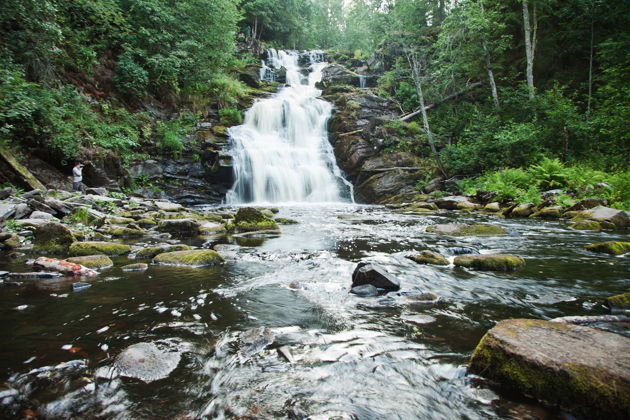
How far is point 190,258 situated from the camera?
514 cm

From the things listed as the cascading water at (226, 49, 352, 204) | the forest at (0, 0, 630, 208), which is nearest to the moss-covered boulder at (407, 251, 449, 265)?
the forest at (0, 0, 630, 208)

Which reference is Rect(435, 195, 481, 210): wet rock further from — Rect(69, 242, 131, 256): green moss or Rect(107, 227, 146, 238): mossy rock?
Rect(69, 242, 131, 256): green moss

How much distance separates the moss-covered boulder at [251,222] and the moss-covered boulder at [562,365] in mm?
7235

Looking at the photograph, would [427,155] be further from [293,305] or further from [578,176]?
[293,305]

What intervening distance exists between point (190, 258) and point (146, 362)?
3.04 meters

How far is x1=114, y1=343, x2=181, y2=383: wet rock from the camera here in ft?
6.89

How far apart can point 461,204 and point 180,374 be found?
1329 centimetres

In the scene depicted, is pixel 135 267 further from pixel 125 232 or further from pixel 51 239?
pixel 125 232

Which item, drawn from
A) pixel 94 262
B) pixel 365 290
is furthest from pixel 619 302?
pixel 94 262

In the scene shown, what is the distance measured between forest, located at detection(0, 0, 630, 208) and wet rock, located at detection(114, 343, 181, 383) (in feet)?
37.1

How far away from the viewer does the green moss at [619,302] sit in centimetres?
307

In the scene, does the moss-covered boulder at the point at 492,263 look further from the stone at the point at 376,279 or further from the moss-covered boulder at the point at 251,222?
the moss-covered boulder at the point at 251,222

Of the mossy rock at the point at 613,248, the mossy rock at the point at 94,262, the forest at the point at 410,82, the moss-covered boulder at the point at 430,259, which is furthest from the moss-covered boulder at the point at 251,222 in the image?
the forest at the point at 410,82

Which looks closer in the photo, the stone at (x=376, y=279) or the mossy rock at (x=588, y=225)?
the stone at (x=376, y=279)
